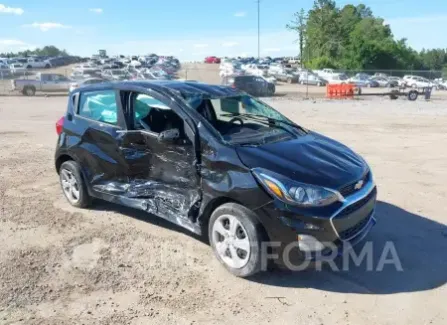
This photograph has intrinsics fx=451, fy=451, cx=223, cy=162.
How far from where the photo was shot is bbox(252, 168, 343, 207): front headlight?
3762 mm

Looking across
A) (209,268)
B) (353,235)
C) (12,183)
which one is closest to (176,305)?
(209,268)

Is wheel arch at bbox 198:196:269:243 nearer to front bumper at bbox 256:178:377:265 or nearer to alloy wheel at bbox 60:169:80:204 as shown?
front bumper at bbox 256:178:377:265

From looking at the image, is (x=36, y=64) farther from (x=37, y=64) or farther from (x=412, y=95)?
(x=412, y=95)

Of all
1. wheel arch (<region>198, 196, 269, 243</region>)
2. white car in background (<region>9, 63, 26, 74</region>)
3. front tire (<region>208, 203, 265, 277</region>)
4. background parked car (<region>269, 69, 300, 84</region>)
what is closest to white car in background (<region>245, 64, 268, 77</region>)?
background parked car (<region>269, 69, 300, 84</region>)

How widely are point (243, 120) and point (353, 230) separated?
1706 millimetres

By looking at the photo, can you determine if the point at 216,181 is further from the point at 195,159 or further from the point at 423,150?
the point at 423,150

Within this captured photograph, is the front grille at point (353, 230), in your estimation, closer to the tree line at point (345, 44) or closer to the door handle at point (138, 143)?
the door handle at point (138, 143)

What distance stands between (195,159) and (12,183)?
4269 millimetres

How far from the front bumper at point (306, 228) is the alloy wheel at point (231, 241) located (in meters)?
0.26

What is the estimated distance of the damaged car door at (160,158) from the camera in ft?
14.6

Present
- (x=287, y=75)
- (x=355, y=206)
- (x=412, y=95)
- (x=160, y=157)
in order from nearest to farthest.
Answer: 1. (x=355, y=206)
2. (x=160, y=157)
3. (x=412, y=95)
4. (x=287, y=75)

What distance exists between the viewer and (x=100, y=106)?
5508 mm

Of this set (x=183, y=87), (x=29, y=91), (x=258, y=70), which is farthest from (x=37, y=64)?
(x=183, y=87)

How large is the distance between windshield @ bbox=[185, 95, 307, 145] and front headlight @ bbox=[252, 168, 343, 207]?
0.66 metres
